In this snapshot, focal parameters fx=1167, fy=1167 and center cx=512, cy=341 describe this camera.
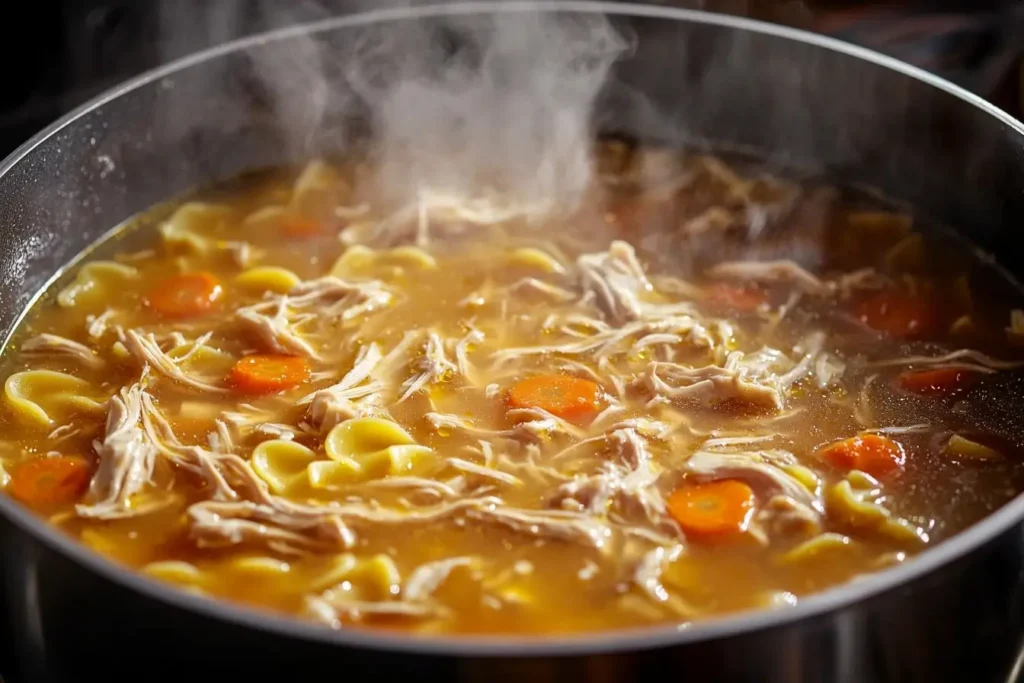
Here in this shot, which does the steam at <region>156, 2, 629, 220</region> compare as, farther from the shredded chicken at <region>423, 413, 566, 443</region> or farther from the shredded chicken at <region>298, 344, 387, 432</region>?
the shredded chicken at <region>423, 413, 566, 443</region>

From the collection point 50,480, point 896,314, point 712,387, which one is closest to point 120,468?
point 50,480

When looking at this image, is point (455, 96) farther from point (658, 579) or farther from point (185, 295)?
point (658, 579)

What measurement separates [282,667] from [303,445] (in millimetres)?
1216

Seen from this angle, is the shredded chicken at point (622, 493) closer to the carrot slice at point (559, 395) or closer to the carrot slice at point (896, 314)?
the carrot slice at point (559, 395)

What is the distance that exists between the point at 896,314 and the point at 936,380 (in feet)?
1.21

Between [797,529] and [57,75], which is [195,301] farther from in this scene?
[797,529]

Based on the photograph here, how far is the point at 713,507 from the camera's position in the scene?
9.37 ft

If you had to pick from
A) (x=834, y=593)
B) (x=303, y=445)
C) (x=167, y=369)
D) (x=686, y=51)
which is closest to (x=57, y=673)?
(x=303, y=445)

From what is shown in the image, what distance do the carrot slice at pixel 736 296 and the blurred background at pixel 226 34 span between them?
1791 millimetres

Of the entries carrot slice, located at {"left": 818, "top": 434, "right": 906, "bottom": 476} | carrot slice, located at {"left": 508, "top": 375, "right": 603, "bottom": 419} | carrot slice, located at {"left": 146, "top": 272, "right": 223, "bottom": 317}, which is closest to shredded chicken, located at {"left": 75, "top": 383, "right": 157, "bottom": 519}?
carrot slice, located at {"left": 146, "top": 272, "right": 223, "bottom": 317}

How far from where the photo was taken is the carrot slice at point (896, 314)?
367cm

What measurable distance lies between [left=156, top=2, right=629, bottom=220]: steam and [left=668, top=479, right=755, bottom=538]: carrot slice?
1765 mm

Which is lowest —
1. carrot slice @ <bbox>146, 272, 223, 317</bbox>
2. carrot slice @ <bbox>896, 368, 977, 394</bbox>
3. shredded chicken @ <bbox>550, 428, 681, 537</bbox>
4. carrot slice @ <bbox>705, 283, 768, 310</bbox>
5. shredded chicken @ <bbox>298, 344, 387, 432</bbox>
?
shredded chicken @ <bbox>550, 428, 681, 537</bbox>

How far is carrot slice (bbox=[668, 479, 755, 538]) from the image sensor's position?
2789 mm
